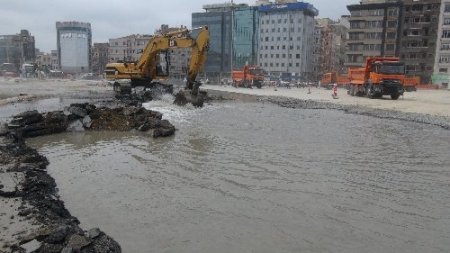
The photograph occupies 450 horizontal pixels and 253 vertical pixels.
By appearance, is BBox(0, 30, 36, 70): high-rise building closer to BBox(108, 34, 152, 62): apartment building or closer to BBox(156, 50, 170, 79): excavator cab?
BBox(108, 34, 152, 62): apartment building

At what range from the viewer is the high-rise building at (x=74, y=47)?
141 metres

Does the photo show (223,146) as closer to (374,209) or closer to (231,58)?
(374,209)

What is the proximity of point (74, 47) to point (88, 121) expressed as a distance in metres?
137

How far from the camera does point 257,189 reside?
332 inches

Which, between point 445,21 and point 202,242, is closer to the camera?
point 202,242

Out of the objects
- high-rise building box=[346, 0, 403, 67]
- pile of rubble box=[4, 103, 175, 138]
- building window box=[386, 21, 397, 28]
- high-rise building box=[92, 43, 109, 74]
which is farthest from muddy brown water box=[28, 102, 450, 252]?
high-rise building box=[92, 43, 109, 74]

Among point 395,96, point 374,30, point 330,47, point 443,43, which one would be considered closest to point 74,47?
point 330,47

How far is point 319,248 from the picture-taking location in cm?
578

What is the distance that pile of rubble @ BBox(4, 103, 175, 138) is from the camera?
14.4m

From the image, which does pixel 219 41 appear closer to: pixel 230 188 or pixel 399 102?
pixel 399 102

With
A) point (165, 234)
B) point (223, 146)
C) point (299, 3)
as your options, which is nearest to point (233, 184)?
point (165, 234)

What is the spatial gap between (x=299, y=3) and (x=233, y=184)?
10530 centimetres

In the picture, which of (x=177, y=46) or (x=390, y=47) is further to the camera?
(x=390, y=47)

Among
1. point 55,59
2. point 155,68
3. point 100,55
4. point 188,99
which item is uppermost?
point 100,55
